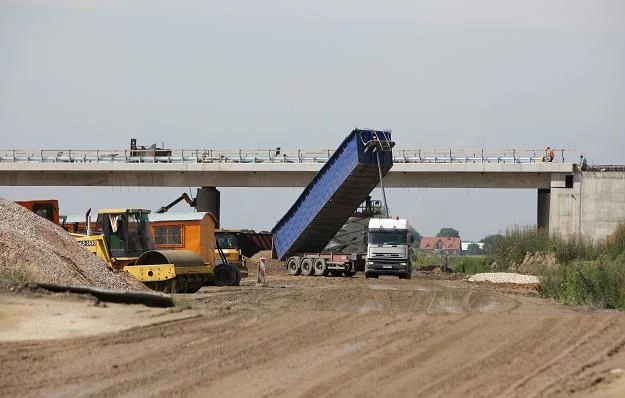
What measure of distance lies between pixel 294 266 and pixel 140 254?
20.6 meters

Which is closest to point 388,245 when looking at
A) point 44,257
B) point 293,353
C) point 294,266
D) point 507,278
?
point 294,266

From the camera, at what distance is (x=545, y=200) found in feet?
224

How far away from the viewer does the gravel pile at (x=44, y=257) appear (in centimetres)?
2170

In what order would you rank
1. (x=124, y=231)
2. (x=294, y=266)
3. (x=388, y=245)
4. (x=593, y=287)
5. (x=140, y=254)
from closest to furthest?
(x=593, y=287) < (x=140, y=254) < (x=124, y=231) < (x=388, y=245) < (x=294, y=266)

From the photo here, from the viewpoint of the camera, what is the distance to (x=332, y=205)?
4622 centimetres

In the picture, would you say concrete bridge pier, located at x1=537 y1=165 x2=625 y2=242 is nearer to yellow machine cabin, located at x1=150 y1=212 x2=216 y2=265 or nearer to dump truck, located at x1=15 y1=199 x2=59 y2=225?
yellow machine cabin, located at x1=150 y1=212 x2=216 y2=265

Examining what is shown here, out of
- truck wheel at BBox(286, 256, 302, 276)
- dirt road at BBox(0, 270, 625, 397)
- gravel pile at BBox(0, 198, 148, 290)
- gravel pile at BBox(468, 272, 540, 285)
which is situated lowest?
gravel pile at BBox(468, 272, 540, 285)

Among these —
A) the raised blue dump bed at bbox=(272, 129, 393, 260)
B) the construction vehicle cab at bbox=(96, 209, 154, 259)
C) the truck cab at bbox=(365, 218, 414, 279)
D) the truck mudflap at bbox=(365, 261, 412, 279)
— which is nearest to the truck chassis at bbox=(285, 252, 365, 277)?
the raised blue dump bed at bbox=(272, 129, 393, 260)

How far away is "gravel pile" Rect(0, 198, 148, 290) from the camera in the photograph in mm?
21703

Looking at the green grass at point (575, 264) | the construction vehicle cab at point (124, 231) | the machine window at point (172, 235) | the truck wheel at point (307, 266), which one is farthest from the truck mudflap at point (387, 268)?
the construction vehicle cab at point (124, 231)

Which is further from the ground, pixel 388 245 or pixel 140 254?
pixel 140 254

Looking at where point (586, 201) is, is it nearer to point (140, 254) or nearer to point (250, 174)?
point (250, 174)

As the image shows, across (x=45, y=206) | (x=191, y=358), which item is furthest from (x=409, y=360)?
(x=45, y=206)

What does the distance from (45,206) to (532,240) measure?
111 ft
